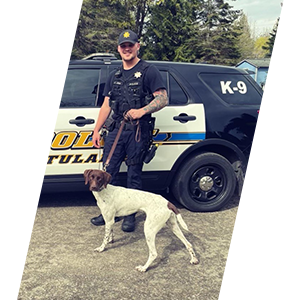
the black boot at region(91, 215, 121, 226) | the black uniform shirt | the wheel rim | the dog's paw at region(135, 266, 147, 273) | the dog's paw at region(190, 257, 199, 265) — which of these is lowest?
the black boot at region(91, 215, 121, 226)

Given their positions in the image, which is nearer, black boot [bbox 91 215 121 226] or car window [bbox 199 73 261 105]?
black boot [bbox 91 215 121 226]

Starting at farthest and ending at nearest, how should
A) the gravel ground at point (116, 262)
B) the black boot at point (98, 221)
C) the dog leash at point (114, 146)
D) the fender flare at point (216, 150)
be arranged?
the fender flare at point (216, 150)
the black boot at point (98, 221)
the dog leash at point (114, 146)
the gravel ground at point (116, 262)

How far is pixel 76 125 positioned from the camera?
10.7ft

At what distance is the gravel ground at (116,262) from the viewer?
232 centimetres

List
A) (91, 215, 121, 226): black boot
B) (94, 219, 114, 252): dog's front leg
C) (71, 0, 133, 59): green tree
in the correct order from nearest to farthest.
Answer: (94, 219, 114, 252): dog's front leg < (91, 215, 121, 226): black boot < (71, 0, 133, 59): green tree

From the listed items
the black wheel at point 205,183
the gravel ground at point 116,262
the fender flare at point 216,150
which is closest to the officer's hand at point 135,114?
the fender flare at point 216,150

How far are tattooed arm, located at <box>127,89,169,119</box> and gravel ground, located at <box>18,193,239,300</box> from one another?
1062 mm

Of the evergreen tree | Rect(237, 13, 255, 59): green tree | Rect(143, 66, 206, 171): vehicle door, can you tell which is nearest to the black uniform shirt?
Rect(143, 66, 206, 171): vehicle door

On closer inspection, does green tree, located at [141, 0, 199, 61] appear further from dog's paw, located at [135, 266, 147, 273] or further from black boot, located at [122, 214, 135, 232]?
dog's paw, located at [135, 266, 147, 273]

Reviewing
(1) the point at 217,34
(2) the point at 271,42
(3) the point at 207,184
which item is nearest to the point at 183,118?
(3) the point at 207,184

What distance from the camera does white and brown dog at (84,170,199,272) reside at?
8.28 feet

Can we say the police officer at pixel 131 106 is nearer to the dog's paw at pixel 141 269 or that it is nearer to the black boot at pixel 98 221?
the black boot at pixel 98 221

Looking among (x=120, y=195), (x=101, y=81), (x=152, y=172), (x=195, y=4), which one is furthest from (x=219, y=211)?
(x=195, y=4)

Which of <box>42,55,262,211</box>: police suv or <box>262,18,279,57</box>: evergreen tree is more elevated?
<box>262,18,279,57</box>: evergreen tree
